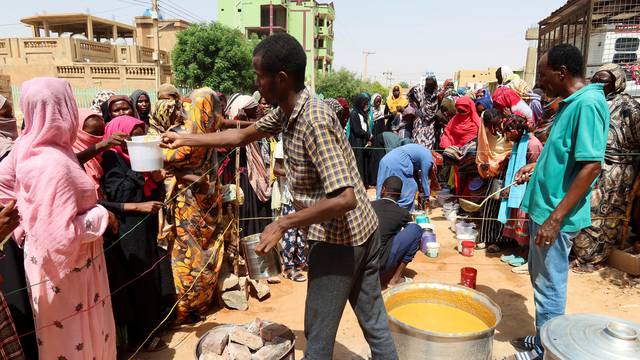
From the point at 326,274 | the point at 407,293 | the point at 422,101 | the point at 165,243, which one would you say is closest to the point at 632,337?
the point at 326,274

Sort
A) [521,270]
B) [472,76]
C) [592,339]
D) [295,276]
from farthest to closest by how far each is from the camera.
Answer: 1. [472,76]
2. [521,270]
3. [295,276]
4. [592,339]

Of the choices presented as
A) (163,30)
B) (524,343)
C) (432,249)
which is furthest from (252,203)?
(163,30)

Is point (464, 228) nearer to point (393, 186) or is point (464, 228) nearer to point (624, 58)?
point (393, 186)

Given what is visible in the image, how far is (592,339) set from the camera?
1.63 m

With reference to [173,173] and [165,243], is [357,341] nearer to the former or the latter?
[165,243]

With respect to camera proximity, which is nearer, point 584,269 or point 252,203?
point 584,269

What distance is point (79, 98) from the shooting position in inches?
864

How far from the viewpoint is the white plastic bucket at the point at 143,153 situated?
2516mm

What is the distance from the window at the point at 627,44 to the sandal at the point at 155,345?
883 cm

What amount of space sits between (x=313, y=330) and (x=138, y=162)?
4.85 ft

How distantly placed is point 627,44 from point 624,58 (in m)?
0.27

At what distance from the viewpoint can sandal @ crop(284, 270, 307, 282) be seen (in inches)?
175

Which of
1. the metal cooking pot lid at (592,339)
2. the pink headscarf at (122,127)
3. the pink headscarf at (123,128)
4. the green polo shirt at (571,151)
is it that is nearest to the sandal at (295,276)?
the pink headscarf at (123,128)

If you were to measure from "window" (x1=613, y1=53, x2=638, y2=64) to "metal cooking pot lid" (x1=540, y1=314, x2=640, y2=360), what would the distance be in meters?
7.72
